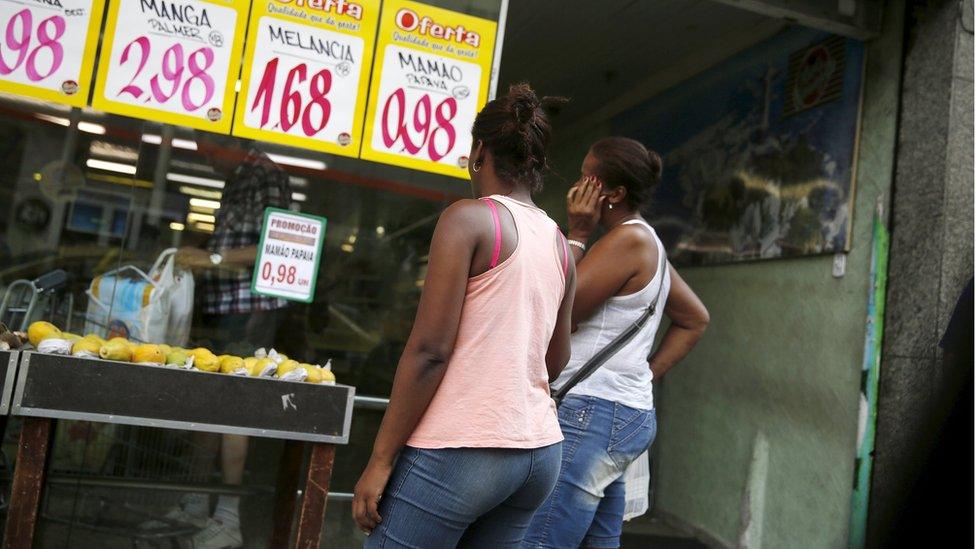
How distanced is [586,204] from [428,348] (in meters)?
1.13

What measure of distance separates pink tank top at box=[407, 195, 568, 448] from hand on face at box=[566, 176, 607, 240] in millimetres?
847

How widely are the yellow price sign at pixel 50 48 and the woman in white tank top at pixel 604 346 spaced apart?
7.29ft

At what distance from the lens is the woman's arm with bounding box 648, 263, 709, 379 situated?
10.0 feet

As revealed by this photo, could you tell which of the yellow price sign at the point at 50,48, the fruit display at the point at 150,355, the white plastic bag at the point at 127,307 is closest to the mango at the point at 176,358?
the fruit display at the point at 150,355

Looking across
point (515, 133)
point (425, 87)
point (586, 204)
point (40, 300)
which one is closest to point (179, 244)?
point (40, 300)

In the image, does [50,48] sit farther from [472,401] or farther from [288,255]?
[472,401]

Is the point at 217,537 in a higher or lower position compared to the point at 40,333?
lower

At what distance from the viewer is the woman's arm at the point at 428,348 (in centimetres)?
179

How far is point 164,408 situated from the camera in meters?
3.00

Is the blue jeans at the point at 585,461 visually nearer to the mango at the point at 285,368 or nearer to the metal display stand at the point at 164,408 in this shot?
the metal display stand at the point at 164,408

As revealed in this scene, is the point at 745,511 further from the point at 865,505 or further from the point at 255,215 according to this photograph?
the point at 255,215

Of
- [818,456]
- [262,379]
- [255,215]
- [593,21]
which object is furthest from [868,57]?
[262,379]

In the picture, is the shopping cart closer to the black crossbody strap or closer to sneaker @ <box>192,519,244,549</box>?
sneaker @ <box>192,519,244,549</box>

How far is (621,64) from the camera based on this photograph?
6.59 metres
